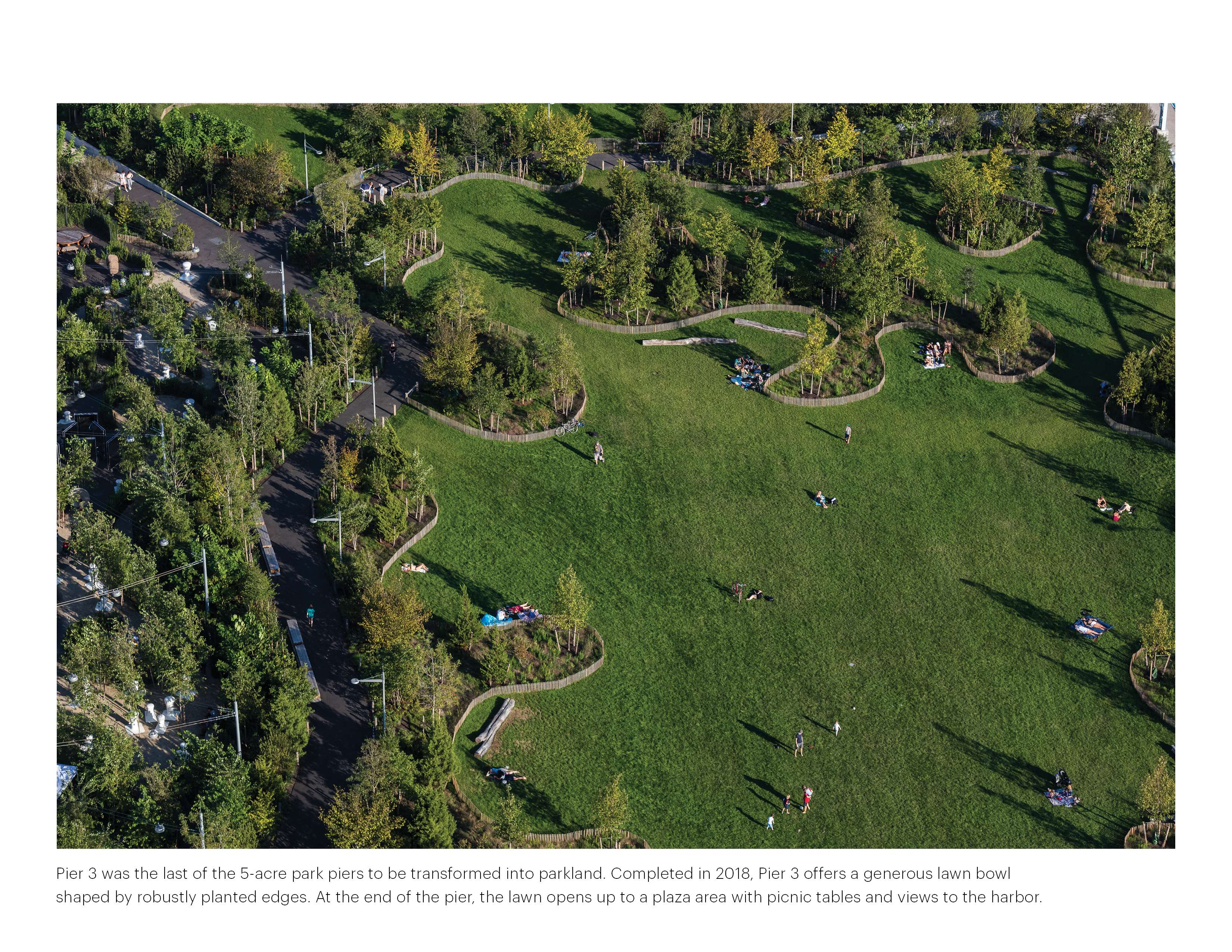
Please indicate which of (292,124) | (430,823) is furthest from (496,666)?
(292,124)

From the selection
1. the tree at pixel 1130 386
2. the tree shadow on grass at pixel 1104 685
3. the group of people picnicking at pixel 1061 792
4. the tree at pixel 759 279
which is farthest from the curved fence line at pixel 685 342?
the group of people picnicking at pixel 1061 792

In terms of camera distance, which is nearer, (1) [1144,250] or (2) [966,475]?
(2) [966,475]

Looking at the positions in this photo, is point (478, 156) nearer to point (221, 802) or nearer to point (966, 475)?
point (966, 475)

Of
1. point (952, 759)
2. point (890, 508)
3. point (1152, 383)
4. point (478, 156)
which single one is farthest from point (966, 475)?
point (478, 156)

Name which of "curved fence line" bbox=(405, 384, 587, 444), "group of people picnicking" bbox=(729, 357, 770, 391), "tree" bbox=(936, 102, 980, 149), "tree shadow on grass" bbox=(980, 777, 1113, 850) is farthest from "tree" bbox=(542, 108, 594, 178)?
"tree shadow on grass" bbox=(980, 777, 1113, 850)

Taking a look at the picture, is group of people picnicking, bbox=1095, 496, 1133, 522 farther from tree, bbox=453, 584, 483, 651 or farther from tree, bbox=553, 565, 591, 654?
tree, bbox=453, 584, 483, 651

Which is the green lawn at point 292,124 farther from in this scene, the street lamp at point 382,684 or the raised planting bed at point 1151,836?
the raised planting bed at point 1151,836
